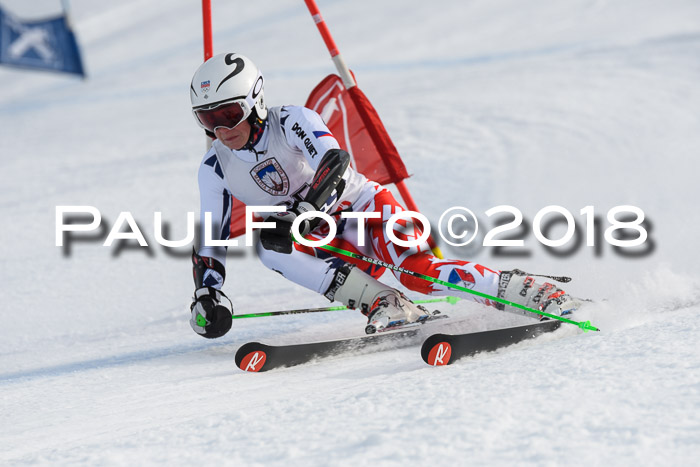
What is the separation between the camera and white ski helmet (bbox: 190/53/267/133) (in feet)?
11.6

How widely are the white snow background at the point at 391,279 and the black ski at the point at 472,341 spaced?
0.07 meters

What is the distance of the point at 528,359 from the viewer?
2867mm

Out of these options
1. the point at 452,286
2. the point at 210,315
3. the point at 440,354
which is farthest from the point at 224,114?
the point at 440,354

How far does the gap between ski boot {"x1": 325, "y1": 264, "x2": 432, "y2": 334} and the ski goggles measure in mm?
866

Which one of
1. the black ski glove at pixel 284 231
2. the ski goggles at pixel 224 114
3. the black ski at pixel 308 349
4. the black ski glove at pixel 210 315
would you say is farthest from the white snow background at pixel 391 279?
the ski goggles at pixel 224 114

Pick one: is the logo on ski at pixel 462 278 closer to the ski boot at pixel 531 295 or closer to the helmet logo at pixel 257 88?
the ski boot at pixel 531 295

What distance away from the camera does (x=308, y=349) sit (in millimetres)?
3525

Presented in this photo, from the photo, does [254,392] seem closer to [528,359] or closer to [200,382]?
[200,382]

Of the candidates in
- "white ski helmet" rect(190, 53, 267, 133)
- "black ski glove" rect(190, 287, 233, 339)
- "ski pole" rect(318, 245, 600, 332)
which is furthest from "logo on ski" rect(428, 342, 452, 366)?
"white ski helmet" rect(190, 53, 267, 133)

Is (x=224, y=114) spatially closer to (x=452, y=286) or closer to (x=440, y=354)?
(x=452, y=286)

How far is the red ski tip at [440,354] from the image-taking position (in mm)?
3096

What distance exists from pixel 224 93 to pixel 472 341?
5.01ft

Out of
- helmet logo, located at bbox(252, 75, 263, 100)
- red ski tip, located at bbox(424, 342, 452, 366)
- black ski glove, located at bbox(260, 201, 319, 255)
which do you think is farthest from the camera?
helmet logo, located at bbox(252, 75, 263, 100)

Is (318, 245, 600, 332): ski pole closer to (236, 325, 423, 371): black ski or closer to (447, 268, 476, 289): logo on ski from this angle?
(447, 268, 476, 289): logo on ski
